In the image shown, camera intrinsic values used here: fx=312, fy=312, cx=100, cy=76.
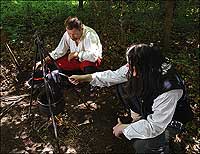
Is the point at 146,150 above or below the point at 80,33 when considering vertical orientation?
below

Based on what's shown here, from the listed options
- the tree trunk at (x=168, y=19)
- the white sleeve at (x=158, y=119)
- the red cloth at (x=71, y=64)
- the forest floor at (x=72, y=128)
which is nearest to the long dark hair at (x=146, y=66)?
the white sleeve at (x=158, y=119)

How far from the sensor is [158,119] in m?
2.61

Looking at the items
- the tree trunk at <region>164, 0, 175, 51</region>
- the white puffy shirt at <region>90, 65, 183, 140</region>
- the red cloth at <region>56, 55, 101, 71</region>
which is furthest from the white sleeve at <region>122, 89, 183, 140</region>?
the tree trunk at <region>164, 0, 175, 51</region>

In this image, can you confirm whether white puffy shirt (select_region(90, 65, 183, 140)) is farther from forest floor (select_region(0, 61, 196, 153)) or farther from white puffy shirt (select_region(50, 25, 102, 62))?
white puffy shirt (select_region(50, 25, 102, 62))

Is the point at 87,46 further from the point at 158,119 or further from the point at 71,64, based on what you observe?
the point at 158,119

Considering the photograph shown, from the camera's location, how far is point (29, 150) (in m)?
3.57

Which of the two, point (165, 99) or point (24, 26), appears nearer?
point (165, 99)

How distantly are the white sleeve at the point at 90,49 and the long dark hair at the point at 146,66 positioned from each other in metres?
1.27

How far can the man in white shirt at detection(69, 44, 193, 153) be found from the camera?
2.50 m

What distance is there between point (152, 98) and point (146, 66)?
1.09 feet

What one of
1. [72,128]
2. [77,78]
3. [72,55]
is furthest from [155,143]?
[72,55]

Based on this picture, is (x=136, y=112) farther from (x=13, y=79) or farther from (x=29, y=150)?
(x=13, y=79)

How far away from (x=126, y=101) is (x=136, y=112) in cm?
16

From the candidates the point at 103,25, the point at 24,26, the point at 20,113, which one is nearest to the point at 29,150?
the point at 20,113
